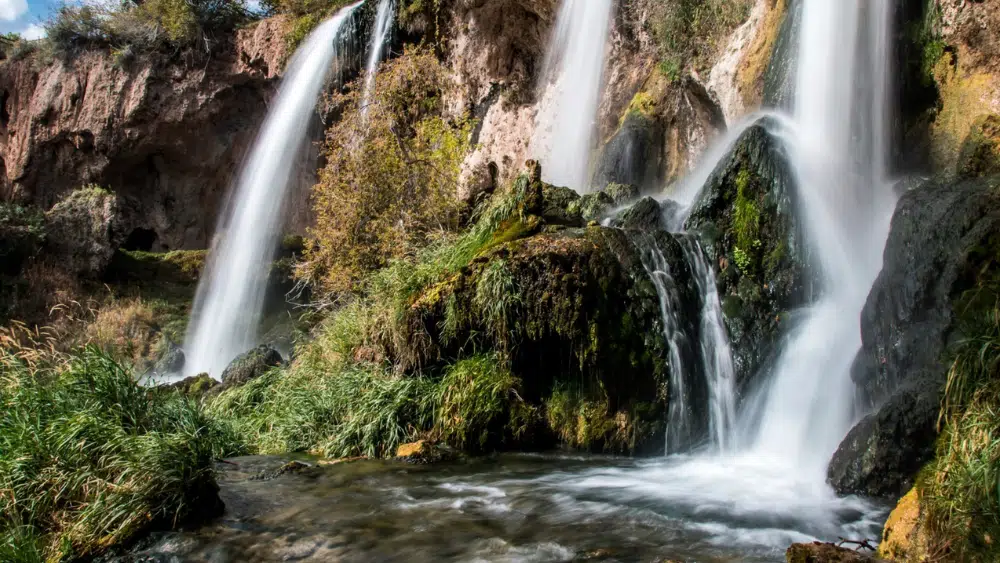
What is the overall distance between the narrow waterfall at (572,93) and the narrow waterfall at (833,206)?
242 inches

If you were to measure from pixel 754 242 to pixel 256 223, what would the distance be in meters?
15.0

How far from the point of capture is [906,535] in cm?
411

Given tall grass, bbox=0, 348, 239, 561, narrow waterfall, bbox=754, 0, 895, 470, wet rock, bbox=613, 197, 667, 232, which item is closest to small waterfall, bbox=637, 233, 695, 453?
narrow waterfall, bbox=754, 0, 895, 470

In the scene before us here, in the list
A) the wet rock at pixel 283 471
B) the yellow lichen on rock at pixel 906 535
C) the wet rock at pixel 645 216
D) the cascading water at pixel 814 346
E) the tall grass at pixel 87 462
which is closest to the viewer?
the yellow lichen on rock at pixel 906 535

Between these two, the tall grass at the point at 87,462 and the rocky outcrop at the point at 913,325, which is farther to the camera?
the rocky outcrop at the point at 913,325

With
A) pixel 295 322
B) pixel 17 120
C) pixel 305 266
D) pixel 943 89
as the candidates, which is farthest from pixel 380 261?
pixel 17 120

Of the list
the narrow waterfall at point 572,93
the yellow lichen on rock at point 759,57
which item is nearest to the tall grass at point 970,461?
the yellow lichen on rock at point 759,57

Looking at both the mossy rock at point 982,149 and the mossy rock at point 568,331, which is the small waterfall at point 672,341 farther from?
the mossy rock at point 982,149

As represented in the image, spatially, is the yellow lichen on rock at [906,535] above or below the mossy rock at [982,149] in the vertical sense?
below

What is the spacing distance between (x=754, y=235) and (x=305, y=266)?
940cm

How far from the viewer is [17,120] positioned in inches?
982

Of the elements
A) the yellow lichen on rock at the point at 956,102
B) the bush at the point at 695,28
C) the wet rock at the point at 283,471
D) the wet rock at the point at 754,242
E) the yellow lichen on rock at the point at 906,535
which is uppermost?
the bush at the point at 695,28

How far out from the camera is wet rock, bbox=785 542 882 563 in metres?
3.82

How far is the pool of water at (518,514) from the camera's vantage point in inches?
187
